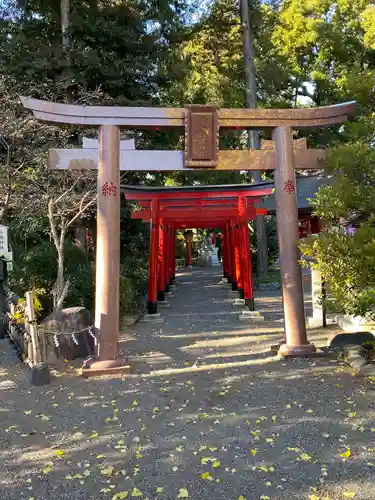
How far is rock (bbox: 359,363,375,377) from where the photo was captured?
5.18 m

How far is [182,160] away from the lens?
20.0ft

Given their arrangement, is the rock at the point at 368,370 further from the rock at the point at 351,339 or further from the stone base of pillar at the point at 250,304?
the stone base of pillar at the point at 250,304

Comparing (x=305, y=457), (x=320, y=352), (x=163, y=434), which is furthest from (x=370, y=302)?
(x=163, y=434)

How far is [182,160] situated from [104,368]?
2.86 m

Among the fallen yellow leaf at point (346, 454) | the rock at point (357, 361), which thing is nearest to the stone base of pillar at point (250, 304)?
the rock at point (357, 361)

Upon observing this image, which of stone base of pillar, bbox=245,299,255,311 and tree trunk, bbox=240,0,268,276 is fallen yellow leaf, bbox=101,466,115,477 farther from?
tree trunk, bbox=240,0,268,276

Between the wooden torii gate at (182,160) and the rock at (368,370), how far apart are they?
0.93 meters

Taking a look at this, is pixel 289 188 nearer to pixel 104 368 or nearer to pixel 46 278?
pixel 104 368

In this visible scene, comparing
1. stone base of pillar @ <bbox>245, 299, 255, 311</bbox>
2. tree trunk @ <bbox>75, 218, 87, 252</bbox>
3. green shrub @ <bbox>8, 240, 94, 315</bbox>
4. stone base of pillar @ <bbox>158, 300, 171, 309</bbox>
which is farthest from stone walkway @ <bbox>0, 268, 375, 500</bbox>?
tree trunk @ <bbox>75, 218, 87, 252</bbox>

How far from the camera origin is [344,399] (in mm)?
4520

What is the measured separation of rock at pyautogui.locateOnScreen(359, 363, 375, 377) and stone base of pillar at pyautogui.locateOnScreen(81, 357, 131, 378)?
2.80 metres

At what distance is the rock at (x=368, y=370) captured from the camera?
518 centimetres

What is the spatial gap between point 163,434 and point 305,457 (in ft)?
3.90

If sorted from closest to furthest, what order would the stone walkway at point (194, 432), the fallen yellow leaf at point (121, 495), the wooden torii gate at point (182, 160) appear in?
the fallen yellow leaf at point (121, 495) → the stone walkway at point (194, 432) → the wooden torii gate at point (182, 160)
